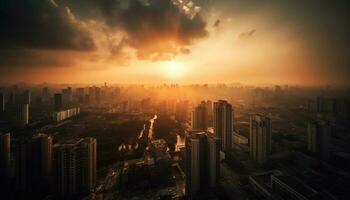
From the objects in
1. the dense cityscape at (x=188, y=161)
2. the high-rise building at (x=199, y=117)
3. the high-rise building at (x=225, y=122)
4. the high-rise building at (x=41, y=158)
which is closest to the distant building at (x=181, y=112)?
the dense cityscape at (x=188, y=161)

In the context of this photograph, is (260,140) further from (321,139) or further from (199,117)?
(199,117)

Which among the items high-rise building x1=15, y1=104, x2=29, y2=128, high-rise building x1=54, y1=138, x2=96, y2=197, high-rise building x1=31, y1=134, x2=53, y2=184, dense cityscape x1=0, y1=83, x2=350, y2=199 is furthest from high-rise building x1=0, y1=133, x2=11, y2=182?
high-rise building x1=15, y1=104, x2=29, y2=128

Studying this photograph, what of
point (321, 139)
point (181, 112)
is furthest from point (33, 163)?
point (181, 112)

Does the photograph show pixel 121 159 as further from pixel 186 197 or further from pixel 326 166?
pixel 326 166

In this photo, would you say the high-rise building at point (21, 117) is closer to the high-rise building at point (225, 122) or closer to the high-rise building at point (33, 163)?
the high-rise building at point (33, 163)

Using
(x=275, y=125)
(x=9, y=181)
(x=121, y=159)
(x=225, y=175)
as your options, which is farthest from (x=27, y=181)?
(x=275, y=125)

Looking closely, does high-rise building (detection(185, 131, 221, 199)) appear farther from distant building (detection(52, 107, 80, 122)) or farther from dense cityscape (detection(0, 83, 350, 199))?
distant building (detection(52, 107, 80, 122))
